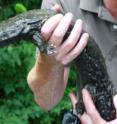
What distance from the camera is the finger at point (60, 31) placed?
3.01m

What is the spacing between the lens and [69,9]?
11.4ft

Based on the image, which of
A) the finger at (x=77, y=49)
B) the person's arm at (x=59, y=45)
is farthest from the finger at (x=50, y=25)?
the finger at (x=77, y=49)

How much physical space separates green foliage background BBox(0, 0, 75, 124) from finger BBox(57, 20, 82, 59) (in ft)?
6.94

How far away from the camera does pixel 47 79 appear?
11.5 ft

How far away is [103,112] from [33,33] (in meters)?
0.54

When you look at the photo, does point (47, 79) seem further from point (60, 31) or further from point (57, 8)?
point (60, 31)

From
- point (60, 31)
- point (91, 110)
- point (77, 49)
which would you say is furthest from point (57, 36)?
point (91, 110)

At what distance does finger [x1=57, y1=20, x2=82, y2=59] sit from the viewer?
3.05 meters

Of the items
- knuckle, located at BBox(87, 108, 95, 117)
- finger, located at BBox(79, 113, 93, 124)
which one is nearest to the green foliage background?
finger, located at BBox(79, 113, 93, 124)

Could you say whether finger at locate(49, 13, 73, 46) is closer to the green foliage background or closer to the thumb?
the thumb

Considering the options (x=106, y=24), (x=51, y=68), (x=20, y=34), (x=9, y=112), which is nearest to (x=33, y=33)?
(x=20, y=34)

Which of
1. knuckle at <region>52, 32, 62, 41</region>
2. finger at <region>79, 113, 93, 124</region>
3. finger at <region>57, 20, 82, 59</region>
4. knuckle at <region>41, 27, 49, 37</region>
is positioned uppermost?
knuckle at <region>41, 27, 49, 37</region>

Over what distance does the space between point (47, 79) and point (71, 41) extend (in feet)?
1.61

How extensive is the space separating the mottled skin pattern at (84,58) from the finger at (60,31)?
4 cm
